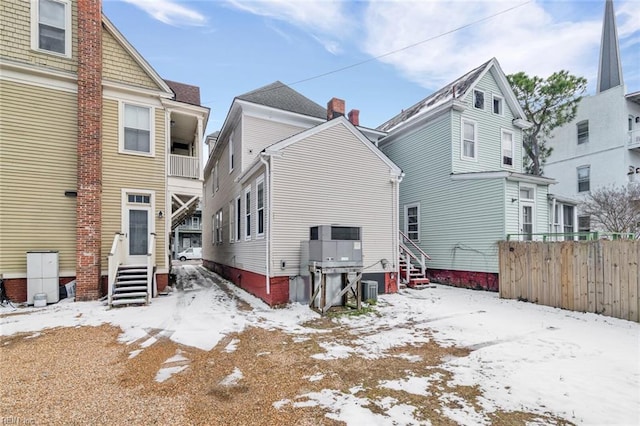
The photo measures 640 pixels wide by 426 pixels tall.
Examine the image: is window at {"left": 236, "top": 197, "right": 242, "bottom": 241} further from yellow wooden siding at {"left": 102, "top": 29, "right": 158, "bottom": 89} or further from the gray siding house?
yellow wooden siding at {"left": 102, "top": 29, "right": 158, "bottom": 89}

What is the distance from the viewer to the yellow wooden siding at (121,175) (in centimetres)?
1002

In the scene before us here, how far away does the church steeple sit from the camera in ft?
74.6

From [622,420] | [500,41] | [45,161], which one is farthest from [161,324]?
[500,41]

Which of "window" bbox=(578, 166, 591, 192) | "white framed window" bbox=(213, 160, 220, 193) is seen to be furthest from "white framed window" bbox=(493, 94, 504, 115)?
"white framed window" bbox=(213, 160, 220, 193)

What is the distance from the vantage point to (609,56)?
23375 mm

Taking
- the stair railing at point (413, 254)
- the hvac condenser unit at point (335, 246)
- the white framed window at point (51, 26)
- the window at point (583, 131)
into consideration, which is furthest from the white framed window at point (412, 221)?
the window at point (583, 131)

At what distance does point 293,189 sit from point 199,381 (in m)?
5.93

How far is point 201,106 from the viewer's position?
38.0ft

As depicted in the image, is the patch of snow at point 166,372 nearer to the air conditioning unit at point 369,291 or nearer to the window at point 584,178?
the air conditioning unit at point 369,291

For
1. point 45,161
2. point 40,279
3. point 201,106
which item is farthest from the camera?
point 201,106

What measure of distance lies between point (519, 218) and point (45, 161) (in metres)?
15.7

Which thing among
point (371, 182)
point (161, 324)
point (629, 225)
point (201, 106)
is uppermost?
point (201, 106)

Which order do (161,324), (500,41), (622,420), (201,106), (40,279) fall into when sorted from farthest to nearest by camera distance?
(500,41), (201,106), (40,279), (161,324), (622,420)

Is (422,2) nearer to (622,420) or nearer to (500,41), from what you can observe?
(500,41)
